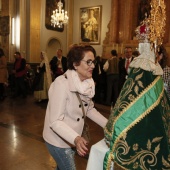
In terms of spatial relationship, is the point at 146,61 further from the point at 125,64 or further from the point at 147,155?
the point at 125,64

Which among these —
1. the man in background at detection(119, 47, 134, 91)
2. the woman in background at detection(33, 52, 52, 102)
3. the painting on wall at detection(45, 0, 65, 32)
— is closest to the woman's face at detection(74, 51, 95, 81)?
the man in background at detection(119, 47, 134, 91)

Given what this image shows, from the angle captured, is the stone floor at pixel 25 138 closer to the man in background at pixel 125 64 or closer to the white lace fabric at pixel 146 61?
the man in background at pixel 125 64

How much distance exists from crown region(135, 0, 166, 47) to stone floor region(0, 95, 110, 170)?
2312 mm

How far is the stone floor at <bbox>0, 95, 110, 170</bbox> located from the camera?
322 centimetres

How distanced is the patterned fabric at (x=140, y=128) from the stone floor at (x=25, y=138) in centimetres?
216

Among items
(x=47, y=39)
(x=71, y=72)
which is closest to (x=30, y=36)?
(x=47, y=39)

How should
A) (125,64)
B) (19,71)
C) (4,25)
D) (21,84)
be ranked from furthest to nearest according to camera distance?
(4,25) → (21,84) → (19,71) → (125,64)

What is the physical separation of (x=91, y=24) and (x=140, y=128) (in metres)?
11.7

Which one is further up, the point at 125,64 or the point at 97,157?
the point at 125,64

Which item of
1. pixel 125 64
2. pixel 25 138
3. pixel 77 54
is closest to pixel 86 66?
pixel 77 54

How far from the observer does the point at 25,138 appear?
4129 mm

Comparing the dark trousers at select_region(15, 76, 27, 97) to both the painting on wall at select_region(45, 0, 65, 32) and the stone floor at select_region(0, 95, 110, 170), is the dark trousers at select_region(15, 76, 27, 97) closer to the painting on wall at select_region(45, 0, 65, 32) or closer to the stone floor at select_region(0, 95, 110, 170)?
the stone floor at select_region(0, 95, 110, 170)

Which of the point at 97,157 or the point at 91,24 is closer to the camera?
the point at 97,157

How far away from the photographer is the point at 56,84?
5.27 ft
